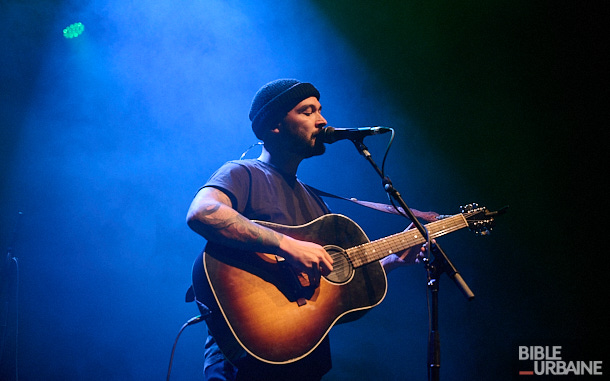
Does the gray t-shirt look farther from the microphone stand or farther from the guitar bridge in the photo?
the microphone stand

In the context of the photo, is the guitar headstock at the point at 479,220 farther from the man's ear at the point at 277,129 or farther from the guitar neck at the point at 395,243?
the man's ear at the point at 277,129

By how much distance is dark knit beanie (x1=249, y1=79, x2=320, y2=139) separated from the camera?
288cm

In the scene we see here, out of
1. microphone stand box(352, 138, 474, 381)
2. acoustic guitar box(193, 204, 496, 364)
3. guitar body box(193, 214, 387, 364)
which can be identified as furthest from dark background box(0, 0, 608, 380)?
microphone stand box(352, 138, 474, 381)

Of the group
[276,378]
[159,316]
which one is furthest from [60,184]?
[276,378]

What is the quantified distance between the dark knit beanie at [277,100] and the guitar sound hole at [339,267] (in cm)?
107

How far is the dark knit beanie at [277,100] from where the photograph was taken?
2881mm

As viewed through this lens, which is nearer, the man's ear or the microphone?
the microphone

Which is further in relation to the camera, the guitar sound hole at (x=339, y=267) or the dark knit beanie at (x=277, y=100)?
the dark knit beanie at (x=277, y=100)

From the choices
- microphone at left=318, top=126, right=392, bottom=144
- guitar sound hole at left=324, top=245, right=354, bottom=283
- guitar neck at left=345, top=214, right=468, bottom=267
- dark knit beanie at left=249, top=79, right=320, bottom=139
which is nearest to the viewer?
microphone at left=318, top=126, right=392, bottom=144

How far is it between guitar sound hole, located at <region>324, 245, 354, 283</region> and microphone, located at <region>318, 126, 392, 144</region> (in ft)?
2.28

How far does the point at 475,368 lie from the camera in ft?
12.5

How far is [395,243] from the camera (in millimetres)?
2672

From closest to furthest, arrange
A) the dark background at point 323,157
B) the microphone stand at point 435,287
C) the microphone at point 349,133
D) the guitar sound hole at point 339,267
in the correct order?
1. the microphone stand at point 435,287
2. the microphone at point 349,133
3. the guitar sound hole at point 339,267
4. the dark background at point 323,157

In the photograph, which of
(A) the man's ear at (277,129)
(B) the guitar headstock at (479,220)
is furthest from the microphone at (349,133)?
(B) the guitar headstock at (479,220)
